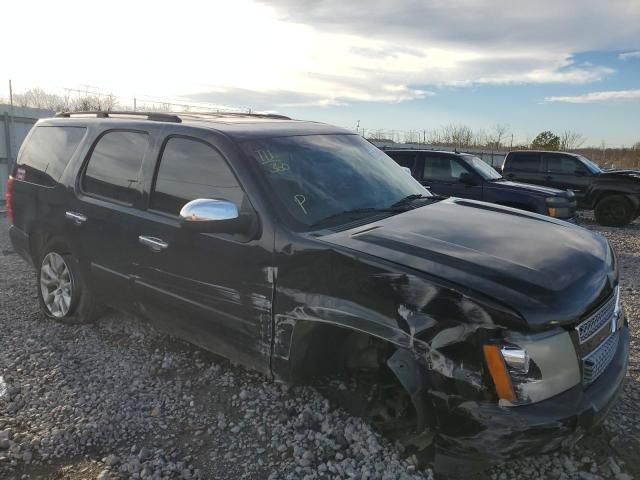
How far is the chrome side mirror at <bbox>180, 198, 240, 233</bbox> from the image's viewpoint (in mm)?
2828

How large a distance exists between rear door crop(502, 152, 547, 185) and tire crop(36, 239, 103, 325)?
1226cm

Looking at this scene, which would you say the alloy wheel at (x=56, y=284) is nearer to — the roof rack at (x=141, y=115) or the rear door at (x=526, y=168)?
the roof rack at (x=141, y=115)

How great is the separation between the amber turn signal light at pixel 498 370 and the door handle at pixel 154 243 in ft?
6.96

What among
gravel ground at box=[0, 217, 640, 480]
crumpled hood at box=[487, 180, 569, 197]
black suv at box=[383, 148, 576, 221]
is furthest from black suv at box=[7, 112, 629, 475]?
crumpled hood at box=[487, 180, 569, 197]

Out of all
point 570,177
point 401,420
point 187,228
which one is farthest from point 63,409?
point 570,177

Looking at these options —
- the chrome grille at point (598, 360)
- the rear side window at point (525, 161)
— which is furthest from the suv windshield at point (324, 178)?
the rear side window at point (525, 161)

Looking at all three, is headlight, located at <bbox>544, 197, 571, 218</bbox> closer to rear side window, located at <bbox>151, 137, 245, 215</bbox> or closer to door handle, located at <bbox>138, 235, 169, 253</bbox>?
rear side window, located at <bbox>151, 137, 245, 215</bbox>

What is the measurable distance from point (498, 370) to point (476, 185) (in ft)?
24.8

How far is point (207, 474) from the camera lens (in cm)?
266

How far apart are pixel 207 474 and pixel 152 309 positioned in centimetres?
135

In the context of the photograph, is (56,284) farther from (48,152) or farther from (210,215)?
(210,215)

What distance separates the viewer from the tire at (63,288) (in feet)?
14.3

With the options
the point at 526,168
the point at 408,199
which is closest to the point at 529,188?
the point at 526,168

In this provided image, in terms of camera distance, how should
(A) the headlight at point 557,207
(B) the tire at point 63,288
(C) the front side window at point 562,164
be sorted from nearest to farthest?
1. (B) the tire at point 63,288
2. (A) the headlight at point 557,207
3. (C) the front side window at point 562,164
